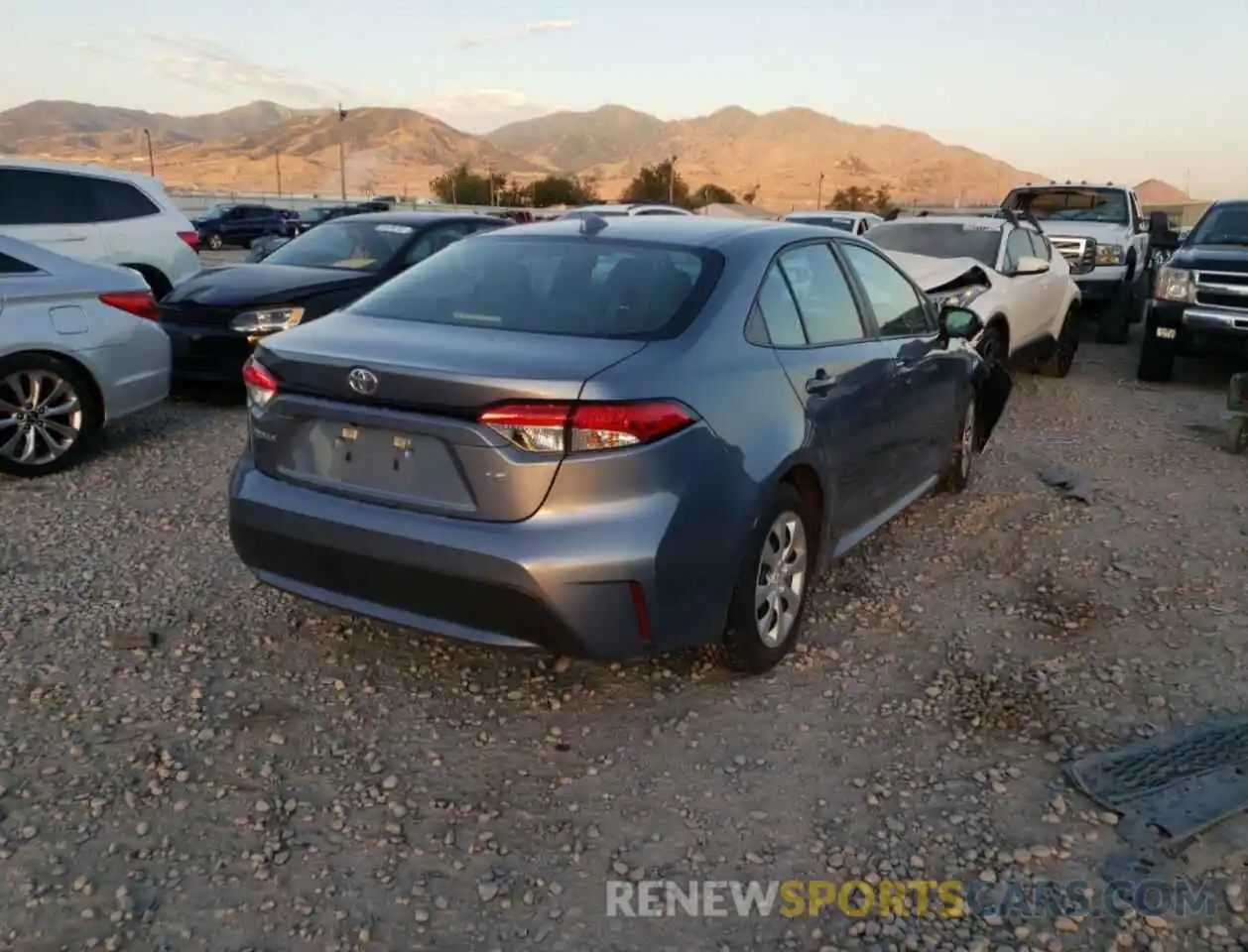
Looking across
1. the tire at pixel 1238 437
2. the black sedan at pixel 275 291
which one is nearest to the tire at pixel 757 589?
the black sedan at pixel 275 291

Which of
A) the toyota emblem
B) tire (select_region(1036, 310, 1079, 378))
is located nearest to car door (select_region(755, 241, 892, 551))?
the toyota emblem

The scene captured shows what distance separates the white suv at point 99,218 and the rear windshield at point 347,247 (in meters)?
1.47

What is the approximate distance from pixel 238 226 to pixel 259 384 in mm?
34994

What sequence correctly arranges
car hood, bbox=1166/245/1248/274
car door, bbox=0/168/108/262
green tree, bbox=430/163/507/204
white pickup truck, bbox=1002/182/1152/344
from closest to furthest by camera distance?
car door, bbox=0/168/108/262 < car hood, bbox=1166/245/1248/274 < white pickup truck, bbox=1002/182/1152/344 < green tree, bbox=430/163/507/204

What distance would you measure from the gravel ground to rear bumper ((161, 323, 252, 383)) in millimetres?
2623

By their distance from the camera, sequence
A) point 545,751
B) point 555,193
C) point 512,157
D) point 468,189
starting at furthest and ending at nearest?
point 512,157 → point 468,189 → point 555,193 → point 545,751

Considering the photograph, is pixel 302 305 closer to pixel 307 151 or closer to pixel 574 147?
pixel 307 151

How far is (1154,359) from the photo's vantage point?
10500 millimetres

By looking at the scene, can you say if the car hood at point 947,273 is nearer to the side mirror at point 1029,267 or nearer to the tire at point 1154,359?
the side mirror at point 1029,267

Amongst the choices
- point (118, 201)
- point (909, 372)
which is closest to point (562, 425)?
point (909, 372)

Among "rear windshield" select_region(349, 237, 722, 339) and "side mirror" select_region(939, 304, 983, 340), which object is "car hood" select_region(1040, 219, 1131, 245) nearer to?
"side mirror" select_region(939, 304, 983, 340)

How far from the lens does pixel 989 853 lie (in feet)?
9.78

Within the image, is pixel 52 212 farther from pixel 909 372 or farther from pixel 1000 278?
pixel 1000 278

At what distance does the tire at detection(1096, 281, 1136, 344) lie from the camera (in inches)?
531
